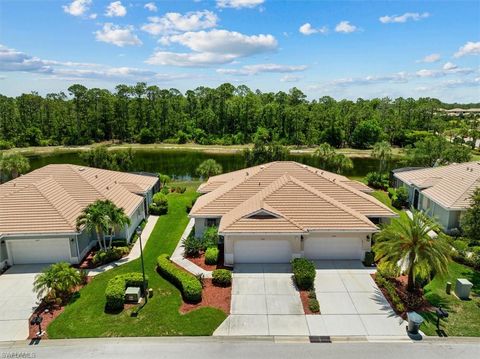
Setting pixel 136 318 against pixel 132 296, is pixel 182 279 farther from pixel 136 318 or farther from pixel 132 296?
pixel 136 318

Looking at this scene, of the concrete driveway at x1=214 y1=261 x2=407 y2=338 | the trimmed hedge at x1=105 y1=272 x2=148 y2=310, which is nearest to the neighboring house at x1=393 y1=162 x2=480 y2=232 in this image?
the concrete driveway at x1=214 y1=261 x2=407 y2=338

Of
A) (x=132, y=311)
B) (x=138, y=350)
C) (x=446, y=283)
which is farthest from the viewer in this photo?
(x=446, y=283)

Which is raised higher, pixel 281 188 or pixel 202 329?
pixel 281 188

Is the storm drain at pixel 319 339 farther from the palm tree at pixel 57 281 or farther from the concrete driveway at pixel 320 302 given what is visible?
the palm tree at pixel 57 281

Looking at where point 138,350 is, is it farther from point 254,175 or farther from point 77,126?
point 77,126

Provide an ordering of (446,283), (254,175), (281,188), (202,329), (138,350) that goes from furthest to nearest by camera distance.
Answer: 1. (254,175)
2. (281,188)
3. (446,283)
4. (202,329)
5. (138,350)

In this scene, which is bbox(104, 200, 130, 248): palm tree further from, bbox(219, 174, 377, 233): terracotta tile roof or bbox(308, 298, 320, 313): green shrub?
bbox(308, 298, 320, 313): green shrub

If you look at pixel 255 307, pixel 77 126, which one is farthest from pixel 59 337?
pixel 77 126
